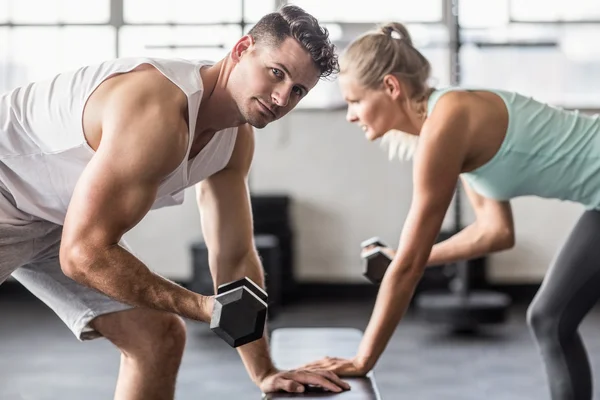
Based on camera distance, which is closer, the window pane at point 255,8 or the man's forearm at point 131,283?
the man's forearm at point 131,283

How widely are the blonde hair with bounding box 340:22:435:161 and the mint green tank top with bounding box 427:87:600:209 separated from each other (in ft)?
0.20

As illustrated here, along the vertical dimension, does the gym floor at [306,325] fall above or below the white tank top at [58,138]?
below

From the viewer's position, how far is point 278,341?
2.26m

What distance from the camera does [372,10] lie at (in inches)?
202

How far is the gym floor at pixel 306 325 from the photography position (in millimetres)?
3242

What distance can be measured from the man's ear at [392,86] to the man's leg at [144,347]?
2.49 ft

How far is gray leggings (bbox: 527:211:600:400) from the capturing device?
6.93 ft

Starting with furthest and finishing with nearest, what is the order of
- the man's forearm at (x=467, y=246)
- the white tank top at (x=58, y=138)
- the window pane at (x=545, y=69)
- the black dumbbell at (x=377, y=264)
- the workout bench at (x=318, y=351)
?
the window pane at (x=545, y=69) < the man's forearm at (x=467, y=246) < the black dumbbell at (x=377, y=264) < the workout bench at (x=318, y=351) < the white tank top at (x=58, y=138)

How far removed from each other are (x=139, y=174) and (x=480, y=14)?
3.98 meters

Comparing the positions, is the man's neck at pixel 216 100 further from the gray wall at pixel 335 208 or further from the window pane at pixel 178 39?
the window pane at pixel 178 39

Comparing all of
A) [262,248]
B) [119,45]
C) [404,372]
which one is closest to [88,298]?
[404,372]

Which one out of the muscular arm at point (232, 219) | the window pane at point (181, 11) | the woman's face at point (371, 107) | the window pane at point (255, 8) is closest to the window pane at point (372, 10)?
the window pane at point (255, 8)

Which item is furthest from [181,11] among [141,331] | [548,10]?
[141,331]

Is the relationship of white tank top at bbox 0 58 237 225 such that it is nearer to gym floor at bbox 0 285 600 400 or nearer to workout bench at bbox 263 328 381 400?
workout bench at bbox 263 328 381 400
